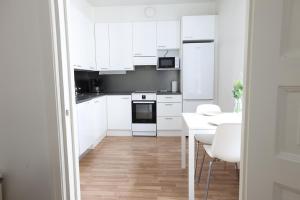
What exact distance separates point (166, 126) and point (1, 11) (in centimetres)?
340

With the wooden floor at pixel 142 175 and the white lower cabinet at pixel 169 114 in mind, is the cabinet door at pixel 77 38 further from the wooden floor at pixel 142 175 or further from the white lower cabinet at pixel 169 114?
the white lower cabinet at pixel 169 114

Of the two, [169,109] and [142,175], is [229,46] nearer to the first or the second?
[169,109]

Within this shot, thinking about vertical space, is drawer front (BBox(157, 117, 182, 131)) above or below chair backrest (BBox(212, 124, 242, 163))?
below

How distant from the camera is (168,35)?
4.14 meters

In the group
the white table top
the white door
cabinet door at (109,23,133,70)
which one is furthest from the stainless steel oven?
the white door

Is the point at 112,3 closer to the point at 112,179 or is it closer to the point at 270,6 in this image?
the point at 112,179

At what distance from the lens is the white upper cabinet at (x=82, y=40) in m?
3.12

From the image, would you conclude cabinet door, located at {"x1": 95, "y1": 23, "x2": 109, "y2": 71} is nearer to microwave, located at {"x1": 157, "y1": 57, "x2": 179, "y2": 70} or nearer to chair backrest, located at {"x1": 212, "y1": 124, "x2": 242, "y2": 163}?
microwave, located at {"x1": 157, "y1": 57, "x2": 179, "y2": 70}

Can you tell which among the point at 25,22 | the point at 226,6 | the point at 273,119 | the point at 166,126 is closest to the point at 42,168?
the point at 25,22

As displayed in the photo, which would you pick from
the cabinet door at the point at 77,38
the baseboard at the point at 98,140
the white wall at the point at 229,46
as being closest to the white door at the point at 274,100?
the white wall at the point at 229,46

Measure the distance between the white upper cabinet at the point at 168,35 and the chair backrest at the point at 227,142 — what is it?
2741 mm

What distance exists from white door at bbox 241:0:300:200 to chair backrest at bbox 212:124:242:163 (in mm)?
1015

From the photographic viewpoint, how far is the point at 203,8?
13.7ft

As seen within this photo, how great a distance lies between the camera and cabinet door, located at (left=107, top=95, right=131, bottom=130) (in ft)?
13.7
